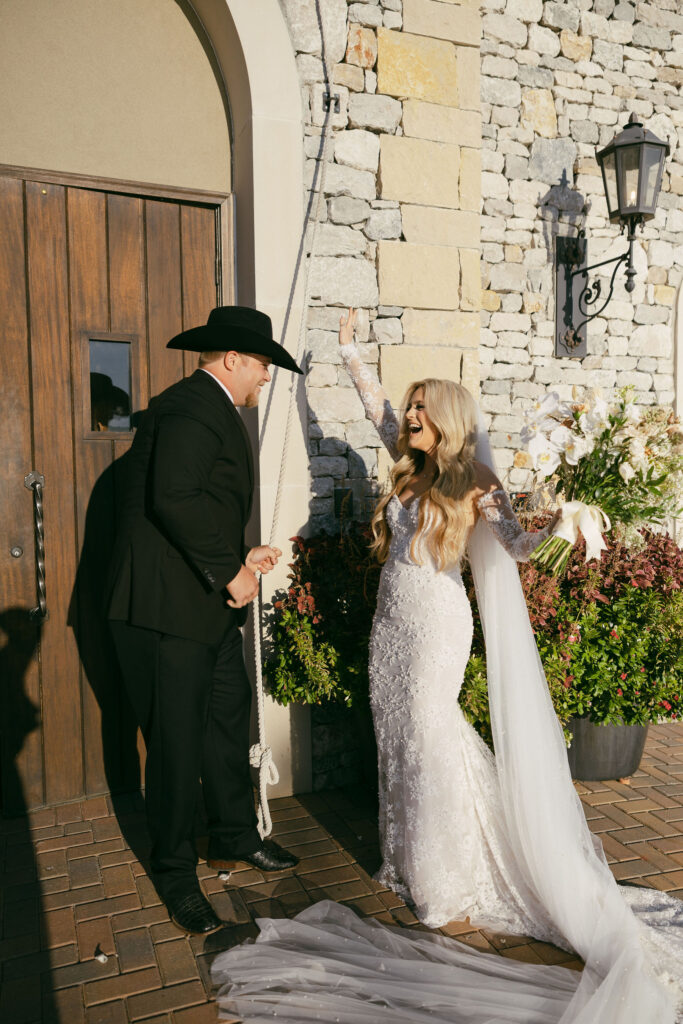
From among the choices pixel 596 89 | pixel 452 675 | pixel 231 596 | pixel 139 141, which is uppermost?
pixel 596 89

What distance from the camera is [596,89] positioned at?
189 inches

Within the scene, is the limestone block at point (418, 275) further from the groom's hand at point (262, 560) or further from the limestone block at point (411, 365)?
the groom's hand at point (262, 560)

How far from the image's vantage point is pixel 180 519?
2.59 m

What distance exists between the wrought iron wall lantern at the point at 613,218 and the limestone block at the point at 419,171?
41.5 inches

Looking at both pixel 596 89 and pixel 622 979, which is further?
pixel 596 89

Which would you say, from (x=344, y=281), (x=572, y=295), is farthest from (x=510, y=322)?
(x=344, y=281)

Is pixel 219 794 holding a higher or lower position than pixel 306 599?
lower

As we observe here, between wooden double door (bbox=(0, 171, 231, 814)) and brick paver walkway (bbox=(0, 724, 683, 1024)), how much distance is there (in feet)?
1.31

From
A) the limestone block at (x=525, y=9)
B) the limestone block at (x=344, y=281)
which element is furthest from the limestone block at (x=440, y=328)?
the limestone block at (x=525, y=9)

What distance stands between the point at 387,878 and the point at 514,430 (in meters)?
2.82

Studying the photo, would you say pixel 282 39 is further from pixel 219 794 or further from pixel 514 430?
pixel 219 794

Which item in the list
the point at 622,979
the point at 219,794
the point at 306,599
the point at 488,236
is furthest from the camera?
the point at 488,236

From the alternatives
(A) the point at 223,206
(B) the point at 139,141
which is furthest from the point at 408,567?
(B) the point at 139,141

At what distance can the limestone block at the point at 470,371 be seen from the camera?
4.18 metres
